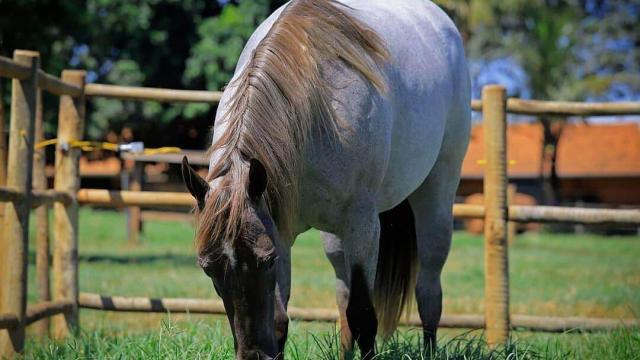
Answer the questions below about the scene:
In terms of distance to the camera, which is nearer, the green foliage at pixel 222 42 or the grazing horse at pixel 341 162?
the grazing horse at pixel 341 162

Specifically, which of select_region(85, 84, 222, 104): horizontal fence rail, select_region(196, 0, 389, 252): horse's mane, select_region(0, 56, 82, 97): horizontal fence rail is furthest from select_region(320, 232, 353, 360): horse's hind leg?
select_region(0, 56, 82, 97): horizontal fence rail

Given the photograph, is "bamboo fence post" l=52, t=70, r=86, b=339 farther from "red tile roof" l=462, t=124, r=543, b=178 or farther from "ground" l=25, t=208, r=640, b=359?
"red tile roof" l=462, t=124, r=543, b=178

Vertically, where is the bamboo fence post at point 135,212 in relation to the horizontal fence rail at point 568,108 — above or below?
below

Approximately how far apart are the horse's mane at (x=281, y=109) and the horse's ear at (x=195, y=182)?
0.05m

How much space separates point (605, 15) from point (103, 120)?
2341 centimetres

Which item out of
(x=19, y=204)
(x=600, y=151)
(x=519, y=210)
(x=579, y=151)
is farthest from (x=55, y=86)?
(x=579, y=151)

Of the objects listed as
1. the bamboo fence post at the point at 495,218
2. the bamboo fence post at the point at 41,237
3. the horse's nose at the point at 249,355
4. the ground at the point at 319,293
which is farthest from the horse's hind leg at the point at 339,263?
the bamboo fence post at the point at 41,237

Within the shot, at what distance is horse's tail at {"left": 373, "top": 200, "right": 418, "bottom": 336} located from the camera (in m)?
4.09

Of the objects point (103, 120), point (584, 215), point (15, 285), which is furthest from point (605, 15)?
point (15, 285)

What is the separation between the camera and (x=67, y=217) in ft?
15.7

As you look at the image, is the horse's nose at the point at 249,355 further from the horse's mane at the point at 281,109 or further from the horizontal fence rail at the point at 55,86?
the horizontal fence rail at the point at 55,86

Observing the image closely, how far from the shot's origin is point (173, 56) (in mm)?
16406

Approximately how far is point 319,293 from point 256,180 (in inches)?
198

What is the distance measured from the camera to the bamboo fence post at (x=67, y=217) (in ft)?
15.6
